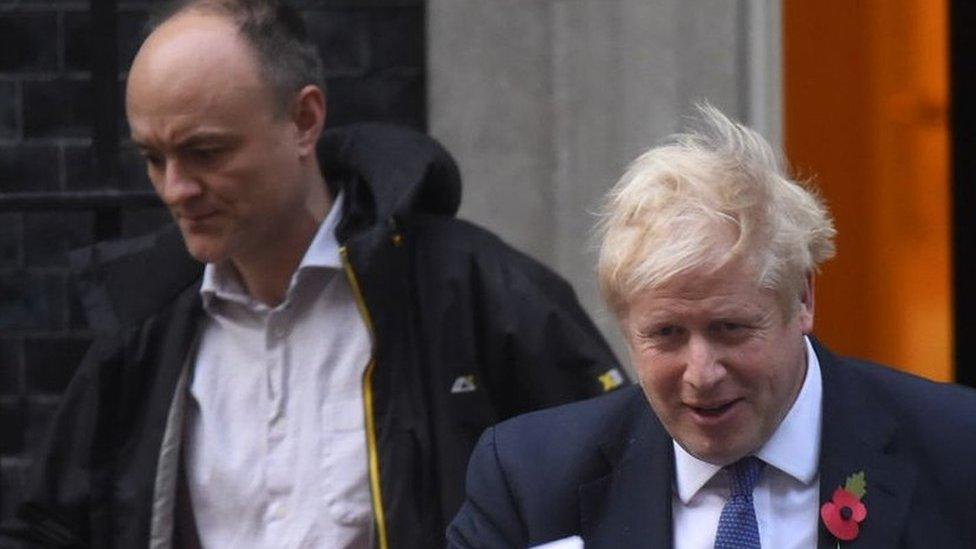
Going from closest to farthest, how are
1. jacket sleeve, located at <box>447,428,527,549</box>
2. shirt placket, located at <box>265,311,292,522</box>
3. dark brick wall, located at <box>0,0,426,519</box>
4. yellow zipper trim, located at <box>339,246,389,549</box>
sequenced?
jacket sleeve, located at <box>447,428,527,549</box> → yellow zipper trim, located at <box>339,246,389,549</box> → shirt placket, located at <box>265,311,292,522</box> → dark brick wall, located at <box>0,0,426,519</box>

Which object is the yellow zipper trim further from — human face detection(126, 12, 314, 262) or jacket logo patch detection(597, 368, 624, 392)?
jacket logo patch detection(597, 368, 624, 392)

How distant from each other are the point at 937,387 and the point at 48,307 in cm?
352

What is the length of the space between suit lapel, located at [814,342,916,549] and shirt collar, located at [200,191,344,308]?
1.31 meters

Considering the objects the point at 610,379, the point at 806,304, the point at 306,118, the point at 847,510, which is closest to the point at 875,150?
the point at 610,379

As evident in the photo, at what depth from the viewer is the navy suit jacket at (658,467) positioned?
3736 millimetres

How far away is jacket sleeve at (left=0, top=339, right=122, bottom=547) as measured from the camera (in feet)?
16.4

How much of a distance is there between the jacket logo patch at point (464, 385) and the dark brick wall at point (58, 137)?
1991 millimetres

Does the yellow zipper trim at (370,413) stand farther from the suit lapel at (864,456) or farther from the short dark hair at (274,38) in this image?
the suit lapel at (864,456)

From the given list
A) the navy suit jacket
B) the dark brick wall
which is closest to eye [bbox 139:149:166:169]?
the navy suit jacket

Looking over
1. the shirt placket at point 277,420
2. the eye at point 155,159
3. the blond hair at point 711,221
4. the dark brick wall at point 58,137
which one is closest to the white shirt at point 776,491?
the blond hair at point 711,221

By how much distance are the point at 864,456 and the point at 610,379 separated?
117 cm

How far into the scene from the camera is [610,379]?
4906 mm

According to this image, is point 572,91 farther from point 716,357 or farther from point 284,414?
point 716,357

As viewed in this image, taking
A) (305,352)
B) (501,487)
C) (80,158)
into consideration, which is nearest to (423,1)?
(80,158)
